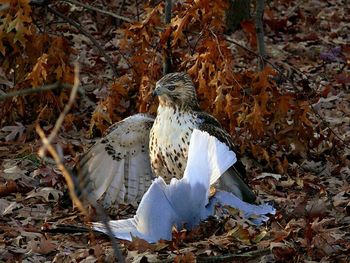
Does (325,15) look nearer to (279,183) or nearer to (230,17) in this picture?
(230,17)

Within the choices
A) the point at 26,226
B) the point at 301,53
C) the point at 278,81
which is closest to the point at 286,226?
the point at 26,226

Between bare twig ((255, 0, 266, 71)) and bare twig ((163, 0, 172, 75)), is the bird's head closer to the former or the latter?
bare twig ((163, 0, 172, 75))

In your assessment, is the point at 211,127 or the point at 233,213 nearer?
the point at 233,213

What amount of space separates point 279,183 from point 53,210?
1.95 meters

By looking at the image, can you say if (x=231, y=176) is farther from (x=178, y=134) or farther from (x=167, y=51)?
(x=167, y=51)

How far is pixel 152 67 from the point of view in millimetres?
7277

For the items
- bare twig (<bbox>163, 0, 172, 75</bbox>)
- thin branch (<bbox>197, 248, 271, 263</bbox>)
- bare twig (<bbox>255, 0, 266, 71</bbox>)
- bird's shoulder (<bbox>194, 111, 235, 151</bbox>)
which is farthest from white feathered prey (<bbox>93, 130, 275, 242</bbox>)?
bare twig (<bbox>255, 0, 266, 71</bbox>)

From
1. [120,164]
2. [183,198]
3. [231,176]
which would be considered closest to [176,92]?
[231,176]

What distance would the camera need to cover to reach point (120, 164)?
6559mm

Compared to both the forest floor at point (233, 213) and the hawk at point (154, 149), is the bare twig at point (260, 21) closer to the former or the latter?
the forest floor at point (233, 213)

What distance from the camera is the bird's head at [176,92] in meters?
6.05

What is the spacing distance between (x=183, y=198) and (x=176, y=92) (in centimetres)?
110

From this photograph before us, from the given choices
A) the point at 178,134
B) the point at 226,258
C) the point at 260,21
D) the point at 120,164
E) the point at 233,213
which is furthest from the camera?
the point at 260,21

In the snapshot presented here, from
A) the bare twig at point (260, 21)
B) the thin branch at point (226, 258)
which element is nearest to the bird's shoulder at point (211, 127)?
the thin branch at point (226, 258)
